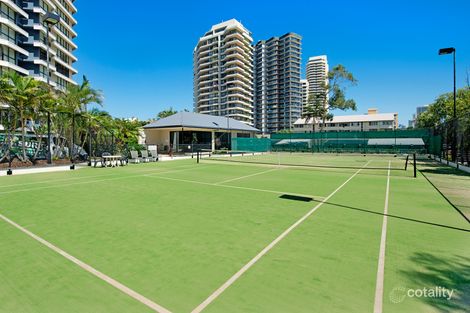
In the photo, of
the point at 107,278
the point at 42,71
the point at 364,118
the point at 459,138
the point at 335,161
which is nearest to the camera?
the point at 107,278

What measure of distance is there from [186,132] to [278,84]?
371 feet

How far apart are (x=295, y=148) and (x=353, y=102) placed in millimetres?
21453

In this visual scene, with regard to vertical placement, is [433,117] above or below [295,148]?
above

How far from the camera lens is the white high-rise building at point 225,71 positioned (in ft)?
364

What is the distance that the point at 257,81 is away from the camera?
14750 cm

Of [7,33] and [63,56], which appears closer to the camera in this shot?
[7,33]

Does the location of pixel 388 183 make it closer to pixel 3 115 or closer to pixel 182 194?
pixel 182 194

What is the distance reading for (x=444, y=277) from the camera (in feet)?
11.4

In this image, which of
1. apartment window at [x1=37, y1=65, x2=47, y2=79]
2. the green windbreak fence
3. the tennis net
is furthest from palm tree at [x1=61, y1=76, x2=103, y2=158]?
apartment window at [x1=37, y1=65, x2=47, y2=79]

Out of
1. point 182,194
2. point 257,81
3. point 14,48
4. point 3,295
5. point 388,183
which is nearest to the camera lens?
point 3,295

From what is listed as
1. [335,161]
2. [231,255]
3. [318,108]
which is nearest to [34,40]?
[335,161]

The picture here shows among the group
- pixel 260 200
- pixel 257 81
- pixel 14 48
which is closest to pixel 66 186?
pixel 260 200

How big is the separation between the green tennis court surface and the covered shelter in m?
28.7

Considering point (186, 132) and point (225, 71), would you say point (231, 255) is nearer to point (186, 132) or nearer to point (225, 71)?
point (186, 132)
